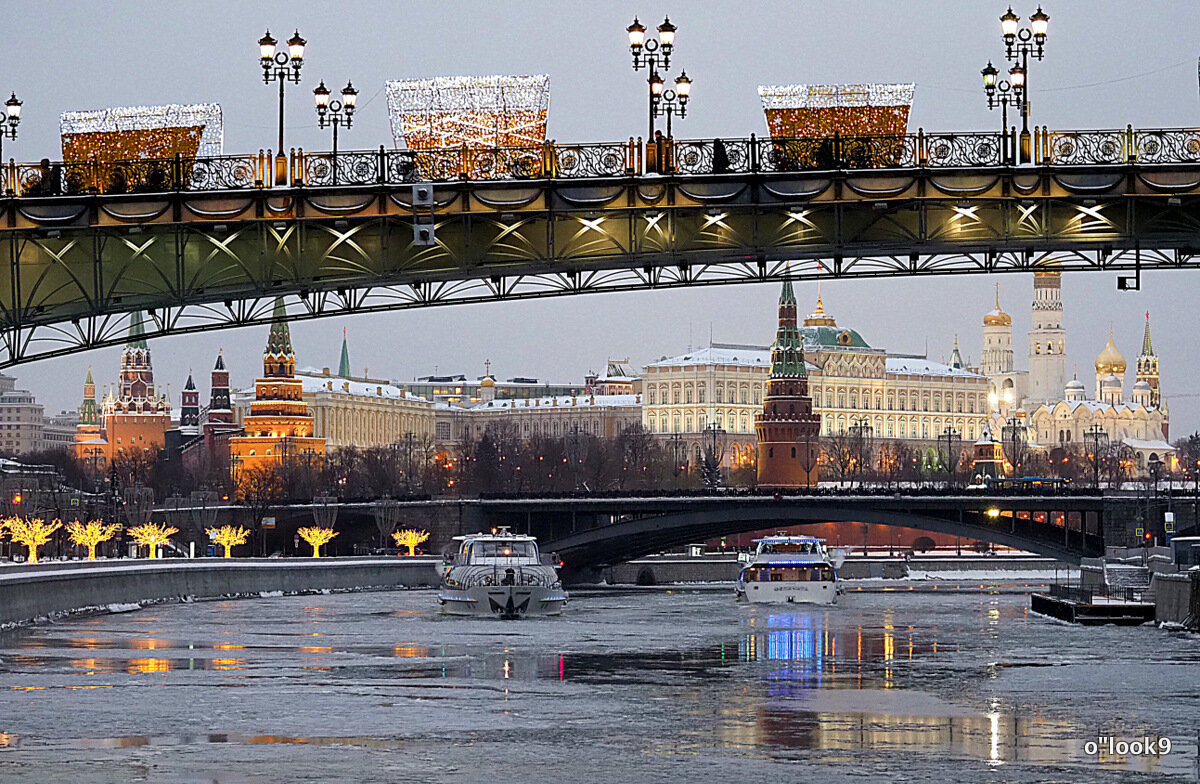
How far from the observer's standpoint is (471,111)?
132 ft

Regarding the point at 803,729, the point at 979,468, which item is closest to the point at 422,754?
the point at 803,729

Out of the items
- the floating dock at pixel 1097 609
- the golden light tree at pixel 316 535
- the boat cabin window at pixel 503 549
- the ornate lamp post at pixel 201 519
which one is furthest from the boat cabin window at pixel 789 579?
the ornate lamp post at pixel 201 519

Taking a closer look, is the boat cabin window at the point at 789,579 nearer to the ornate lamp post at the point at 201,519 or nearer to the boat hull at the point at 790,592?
the boat hull at the point at 790,592

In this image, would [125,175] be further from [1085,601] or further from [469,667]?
[1085,601]

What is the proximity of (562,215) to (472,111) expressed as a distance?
10.1 feet

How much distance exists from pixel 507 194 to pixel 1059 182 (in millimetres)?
10055

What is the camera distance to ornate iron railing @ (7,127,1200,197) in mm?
38562

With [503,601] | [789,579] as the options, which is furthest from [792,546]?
[503,601]

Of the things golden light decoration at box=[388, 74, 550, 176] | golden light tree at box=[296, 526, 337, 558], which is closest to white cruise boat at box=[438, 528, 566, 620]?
golden light decoration at box=[388, 74, 550, 176]

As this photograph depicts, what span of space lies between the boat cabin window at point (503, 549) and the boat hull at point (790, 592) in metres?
9.54

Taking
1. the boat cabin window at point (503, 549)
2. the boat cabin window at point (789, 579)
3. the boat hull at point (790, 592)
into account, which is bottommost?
the boat hull at point (790, 592)

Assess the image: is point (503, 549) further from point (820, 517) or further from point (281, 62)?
point (820, 517)

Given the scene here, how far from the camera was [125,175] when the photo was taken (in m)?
40.0

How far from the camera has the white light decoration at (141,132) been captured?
→ 41.0 metres
